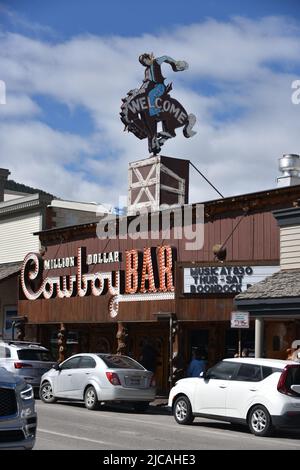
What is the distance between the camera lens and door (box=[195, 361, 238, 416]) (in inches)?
695

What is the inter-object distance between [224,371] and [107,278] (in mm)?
11694

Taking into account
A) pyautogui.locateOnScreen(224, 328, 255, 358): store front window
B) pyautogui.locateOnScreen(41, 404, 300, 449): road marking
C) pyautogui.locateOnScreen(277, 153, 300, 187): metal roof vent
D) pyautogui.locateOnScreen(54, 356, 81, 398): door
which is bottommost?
pyautogui.locateOnScreen(41, 404, 300, 449): road marking

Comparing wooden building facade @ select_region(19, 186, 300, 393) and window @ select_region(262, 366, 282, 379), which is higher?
wooden building facade @ select_region(19, 186, 300, 393)

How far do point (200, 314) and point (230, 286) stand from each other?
4.66 ft

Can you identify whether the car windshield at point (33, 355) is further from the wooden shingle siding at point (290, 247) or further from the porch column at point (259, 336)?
the wooden shingle siding at point (290, 247)

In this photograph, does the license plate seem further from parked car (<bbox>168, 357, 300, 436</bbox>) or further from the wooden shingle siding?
the wooden shingle siding

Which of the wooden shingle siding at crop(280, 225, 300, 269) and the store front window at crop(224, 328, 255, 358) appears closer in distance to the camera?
the wooden shingle siding at crop(280, 225, 300, 269)

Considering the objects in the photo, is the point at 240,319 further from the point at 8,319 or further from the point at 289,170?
the point at 8,319

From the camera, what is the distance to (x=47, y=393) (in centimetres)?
2341

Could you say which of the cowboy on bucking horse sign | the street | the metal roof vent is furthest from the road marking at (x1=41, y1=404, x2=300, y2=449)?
the cowboy on bucking horse sign

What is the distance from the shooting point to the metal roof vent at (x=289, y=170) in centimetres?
2539

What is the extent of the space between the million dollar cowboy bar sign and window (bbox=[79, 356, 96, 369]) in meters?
4.45
